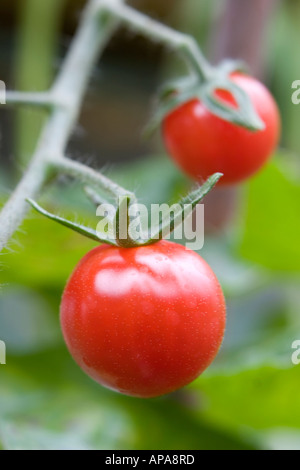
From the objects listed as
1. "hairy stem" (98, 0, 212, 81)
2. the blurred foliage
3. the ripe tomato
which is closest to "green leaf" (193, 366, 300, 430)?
the blurred foliage

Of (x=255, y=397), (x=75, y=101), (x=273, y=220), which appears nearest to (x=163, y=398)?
(x=255, y=397)

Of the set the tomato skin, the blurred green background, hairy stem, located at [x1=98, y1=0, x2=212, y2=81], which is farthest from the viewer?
the blurred green background

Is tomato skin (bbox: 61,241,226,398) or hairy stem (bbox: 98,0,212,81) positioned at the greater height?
hairy stem (bbox: 98,0,212,81)

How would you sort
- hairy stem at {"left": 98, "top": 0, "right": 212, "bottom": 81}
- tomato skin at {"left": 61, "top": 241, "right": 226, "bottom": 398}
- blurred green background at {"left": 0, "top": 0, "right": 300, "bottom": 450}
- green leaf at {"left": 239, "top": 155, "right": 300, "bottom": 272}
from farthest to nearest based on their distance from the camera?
green leaf at {"left": 239, "top": 155, "right": 300, "bottom": 272}
blurred green background at {"left": 0, "top": 0, "right": 300, "bottom": 450}
hairy stem at {"left": 98, "top": 0, "right": 212, "bottom": 81}
tomato skin at {"left": 61, "top": 241, "right": 226, "bottom": 398}

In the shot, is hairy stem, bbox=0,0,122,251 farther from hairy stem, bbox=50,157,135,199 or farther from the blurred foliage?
the blurred foliage

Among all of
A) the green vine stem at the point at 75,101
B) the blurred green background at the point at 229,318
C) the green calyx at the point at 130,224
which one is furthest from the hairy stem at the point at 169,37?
the green calyx at the point at 130,224
